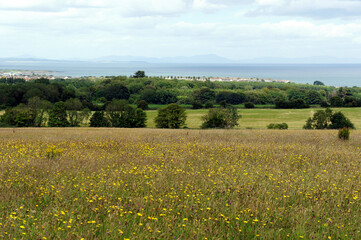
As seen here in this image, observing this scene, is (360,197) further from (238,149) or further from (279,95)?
(279,95)

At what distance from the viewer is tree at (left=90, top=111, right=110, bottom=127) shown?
2705 inches

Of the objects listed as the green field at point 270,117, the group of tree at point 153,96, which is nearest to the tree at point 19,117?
the group of tree at point 153,96

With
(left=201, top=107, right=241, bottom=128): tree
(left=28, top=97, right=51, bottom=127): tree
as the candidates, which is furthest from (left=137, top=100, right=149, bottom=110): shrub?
(left=201, top=107, right=241, bottom=128): tree

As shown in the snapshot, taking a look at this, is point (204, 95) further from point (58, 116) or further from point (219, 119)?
point (58, 116)

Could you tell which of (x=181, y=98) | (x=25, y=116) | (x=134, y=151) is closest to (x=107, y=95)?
(x=181, y=98)

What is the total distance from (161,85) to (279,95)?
64995mm

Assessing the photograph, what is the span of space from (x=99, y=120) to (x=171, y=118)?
53.6 ft

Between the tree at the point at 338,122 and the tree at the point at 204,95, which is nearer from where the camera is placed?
the tree at the point at 338,122

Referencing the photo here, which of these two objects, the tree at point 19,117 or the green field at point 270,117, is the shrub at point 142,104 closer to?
the green field at point 270,117

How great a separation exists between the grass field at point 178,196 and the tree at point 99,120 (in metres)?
57.9

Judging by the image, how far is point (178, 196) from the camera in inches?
292

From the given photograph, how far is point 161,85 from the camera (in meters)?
174

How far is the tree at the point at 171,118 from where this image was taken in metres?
66.6

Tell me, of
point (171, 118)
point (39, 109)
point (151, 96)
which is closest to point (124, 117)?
point (171, 118)
